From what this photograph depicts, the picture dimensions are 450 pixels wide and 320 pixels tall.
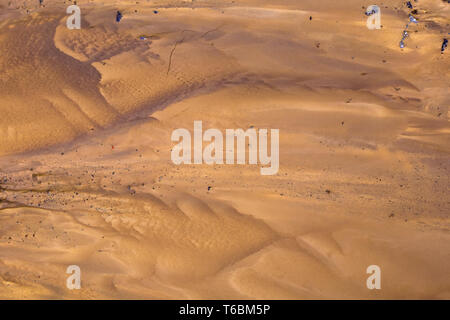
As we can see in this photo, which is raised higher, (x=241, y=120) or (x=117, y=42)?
(x=117, y=42)

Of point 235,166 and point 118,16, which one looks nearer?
point 235,166

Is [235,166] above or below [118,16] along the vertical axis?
below

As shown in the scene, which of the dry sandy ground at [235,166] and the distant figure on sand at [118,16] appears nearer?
the dry sandy ground at [235,166]

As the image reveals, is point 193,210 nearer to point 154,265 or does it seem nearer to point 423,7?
point 154,265

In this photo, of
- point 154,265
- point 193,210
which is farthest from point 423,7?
point 154,265

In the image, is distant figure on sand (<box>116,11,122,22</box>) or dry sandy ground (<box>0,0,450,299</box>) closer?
dry sandy ground (<box>0,0,450,299</box>)

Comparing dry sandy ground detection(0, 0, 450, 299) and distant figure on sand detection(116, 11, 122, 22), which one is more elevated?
distant figure on sand detection(116, 11, 122, 22)

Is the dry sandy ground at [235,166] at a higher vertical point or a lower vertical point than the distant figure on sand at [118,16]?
lower

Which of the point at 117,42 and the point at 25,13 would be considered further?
the point at 25,13
